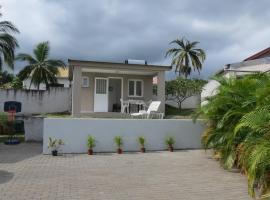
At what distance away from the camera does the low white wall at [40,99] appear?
27219mm

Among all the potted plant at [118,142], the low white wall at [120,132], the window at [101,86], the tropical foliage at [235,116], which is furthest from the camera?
the window at [101,86]

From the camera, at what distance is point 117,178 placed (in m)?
9.01

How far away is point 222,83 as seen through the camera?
38.7 ft

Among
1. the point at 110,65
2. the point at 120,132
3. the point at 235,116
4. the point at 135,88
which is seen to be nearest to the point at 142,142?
the point at 120,132

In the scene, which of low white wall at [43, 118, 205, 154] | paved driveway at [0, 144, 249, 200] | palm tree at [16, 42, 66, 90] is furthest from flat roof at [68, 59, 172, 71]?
palm tree at [16, 42, 66, 90]

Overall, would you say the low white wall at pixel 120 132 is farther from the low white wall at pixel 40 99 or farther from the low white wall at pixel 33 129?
the low white wall at pixel 40 99

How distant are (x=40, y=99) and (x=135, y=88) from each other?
854cm

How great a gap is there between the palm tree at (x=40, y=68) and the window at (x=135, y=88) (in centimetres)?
1766

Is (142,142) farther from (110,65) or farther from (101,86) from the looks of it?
(101,86)

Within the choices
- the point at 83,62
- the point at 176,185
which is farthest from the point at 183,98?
the point at 176,185

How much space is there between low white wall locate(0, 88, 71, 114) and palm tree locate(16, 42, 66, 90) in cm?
1070

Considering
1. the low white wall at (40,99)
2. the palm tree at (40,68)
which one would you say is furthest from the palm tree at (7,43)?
the palm tree at (40,68)

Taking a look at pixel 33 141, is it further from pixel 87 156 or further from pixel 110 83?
pixel 110 83

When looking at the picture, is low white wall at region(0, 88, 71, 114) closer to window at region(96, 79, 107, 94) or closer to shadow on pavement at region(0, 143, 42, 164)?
window at region(96, 79, 107, 94)
